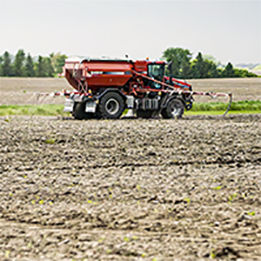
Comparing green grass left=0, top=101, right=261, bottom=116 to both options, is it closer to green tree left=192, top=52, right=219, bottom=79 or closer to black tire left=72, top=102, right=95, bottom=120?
black tire left=72, top=102, right=95, bottom=120

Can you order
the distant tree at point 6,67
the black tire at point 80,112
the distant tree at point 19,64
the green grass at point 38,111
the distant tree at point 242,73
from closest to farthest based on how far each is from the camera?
the black tire at point 80,112
the green grass at point 38,111
the distant tree at point 242,73
the distant tree at point 19,64
the distant tree at point 6,67

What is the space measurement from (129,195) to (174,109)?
1094cm

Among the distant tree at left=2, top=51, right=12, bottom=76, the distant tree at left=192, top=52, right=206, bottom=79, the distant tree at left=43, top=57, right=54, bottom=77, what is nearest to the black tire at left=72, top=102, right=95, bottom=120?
the distant tree at left=192, top=52, right=206, bottom=79

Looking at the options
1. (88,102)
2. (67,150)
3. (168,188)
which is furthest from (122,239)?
(88,102)

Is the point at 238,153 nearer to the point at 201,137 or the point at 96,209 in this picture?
the point at 201,137

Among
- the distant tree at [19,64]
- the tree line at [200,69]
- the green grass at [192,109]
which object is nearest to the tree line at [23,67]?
the distant tree at [19,64]

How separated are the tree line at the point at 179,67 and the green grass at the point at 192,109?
21.8 m

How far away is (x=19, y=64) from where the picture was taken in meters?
64.8

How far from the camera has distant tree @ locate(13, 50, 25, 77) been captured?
64312mm

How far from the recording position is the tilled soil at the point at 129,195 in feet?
15.7

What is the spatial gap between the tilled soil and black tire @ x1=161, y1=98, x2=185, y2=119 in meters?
5.90

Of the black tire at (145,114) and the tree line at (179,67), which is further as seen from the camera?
the tree line at (179,67)

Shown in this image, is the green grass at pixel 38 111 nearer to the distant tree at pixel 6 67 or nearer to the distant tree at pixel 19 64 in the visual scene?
the distant tree at pixel 19 64

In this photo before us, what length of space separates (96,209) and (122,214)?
387mm
